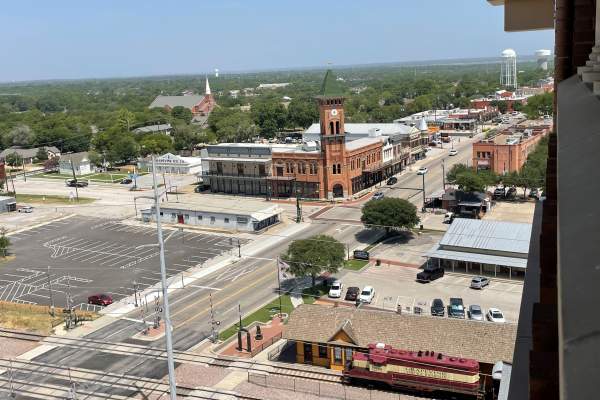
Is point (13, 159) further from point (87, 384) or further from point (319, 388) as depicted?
point (319, 388)

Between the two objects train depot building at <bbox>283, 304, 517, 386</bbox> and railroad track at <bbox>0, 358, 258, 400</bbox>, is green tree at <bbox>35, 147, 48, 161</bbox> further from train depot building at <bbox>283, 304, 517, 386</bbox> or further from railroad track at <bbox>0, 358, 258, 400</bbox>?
train depot building at <bbox>283, 304, 517, 386</bbox>

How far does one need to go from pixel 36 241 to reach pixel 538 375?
58339 mm

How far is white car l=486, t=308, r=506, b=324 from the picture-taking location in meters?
32.9

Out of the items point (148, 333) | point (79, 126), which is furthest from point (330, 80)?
point (79, 126)

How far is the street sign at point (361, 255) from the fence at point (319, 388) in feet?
58.2

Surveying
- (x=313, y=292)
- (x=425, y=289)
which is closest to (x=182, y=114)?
(x=313, y=292)

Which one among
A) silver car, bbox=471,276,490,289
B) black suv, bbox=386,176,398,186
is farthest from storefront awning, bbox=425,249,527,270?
black suv, bbox=386,176,398,186

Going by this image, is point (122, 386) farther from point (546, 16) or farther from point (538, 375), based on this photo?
point (538, 375)

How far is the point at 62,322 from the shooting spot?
120 ft

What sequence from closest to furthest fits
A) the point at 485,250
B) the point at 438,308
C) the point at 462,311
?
the point at 462,311, the point at 438,308, the point at 485,250

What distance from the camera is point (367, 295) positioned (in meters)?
37.2

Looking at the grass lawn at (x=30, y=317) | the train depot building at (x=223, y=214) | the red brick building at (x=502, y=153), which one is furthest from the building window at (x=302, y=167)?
the grass lawn at (x=30, y=317)

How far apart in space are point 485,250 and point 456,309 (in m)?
8.59

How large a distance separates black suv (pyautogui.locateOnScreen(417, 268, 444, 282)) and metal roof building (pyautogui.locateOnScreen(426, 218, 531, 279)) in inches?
40.1
